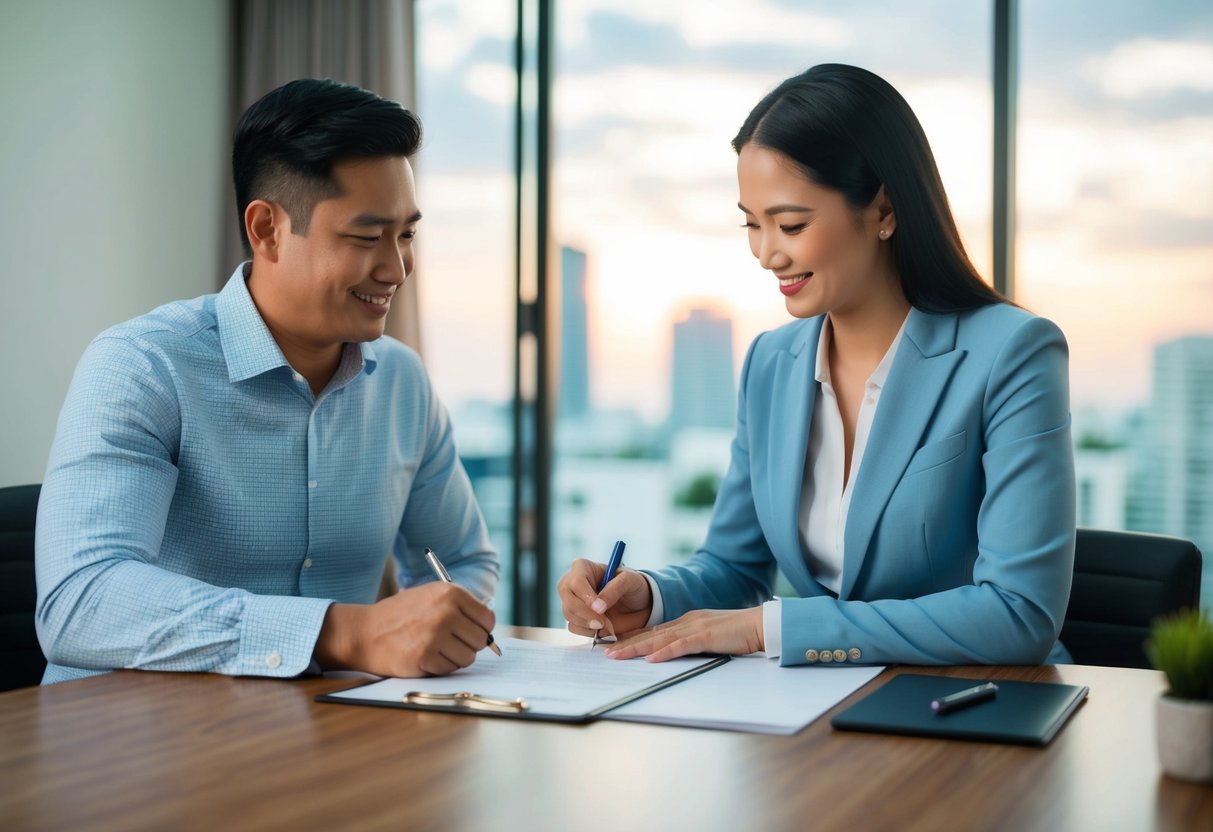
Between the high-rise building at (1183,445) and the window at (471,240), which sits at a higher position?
the window at (471,240)

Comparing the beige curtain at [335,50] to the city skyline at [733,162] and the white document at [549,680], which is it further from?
the white document at [549,680]

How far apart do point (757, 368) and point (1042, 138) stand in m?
1.98

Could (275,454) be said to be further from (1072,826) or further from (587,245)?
(587,245)

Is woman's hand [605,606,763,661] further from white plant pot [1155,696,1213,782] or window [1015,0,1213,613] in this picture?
window [1015,0,1213,613]

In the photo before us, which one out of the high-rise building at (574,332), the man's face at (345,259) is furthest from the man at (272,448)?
the high-rise building at (574,332)

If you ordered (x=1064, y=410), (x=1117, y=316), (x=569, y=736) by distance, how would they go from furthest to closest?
(x=1117, y=316) < (x=1064, y=410) < (x=569, y=736)

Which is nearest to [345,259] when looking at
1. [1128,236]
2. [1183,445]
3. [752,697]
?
[752,697]

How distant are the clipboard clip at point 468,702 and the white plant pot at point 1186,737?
603 millimetres

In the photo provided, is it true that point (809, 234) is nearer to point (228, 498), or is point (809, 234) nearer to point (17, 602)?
point (228, 498)

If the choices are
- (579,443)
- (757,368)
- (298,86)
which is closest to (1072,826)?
(757,368)

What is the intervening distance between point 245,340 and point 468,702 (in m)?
0.87

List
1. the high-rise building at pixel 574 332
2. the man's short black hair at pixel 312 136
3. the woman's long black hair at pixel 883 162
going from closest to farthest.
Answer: the woman's long black hair at pixel 883 162 → the man's short black hair at pixel 312 136 → the high-rise building at pixel 574 332

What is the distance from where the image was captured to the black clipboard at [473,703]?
3.93 feet

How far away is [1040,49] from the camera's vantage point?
3512mm
